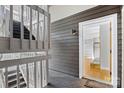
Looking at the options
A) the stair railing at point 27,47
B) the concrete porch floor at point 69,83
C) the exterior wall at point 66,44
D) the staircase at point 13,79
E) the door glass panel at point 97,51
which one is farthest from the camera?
the exterior wall at point 66,44

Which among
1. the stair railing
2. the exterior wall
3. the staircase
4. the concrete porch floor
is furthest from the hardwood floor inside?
the staircase

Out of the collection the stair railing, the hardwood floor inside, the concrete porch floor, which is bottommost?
the concrete porch floor

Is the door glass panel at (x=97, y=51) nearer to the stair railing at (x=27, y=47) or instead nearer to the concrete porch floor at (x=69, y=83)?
the concrete porch floor at (x=69, y=83)

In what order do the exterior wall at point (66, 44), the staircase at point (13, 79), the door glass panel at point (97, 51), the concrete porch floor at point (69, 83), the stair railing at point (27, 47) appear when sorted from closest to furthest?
the stair railing at point (27, 47)
the staircase at point (13, 79)
the concrete porch floor at point (69, 83)
the door glass panel at point (97, 51)
the exterior wall at point (66, 44)

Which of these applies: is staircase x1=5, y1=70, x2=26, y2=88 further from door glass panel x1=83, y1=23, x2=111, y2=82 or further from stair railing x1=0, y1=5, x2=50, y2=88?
door glass panel x1=83, y1=23, x2=111, y2=82

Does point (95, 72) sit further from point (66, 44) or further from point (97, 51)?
point (66, 44)

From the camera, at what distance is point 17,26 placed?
1762mm

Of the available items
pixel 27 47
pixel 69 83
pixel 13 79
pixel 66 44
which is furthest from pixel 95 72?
pixel 13 79

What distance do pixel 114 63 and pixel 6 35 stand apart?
6.95 feet

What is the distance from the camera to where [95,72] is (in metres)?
2.77

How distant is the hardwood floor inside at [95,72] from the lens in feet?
8.38

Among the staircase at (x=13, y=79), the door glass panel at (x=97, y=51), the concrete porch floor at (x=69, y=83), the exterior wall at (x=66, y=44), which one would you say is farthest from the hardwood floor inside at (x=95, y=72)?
the staircase at (x=13, y=79)

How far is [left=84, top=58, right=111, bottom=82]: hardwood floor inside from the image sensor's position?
256cm
